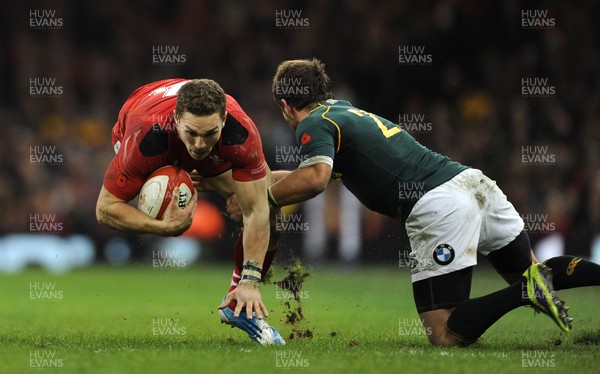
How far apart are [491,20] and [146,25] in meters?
6.91

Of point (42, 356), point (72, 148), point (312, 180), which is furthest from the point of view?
point (72, 148)

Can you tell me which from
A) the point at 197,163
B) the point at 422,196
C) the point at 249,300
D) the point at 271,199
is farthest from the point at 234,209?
the point at 422,196

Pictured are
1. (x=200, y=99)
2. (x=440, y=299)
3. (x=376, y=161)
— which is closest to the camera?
(x=200, y=99)

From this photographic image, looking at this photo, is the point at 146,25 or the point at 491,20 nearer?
the point at 491,20

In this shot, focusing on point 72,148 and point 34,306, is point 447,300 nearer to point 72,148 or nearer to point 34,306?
point 34,306

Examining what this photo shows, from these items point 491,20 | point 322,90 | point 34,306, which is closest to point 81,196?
point 34,306

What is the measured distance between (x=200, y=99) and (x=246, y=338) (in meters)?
2.06

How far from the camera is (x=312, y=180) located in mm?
7211

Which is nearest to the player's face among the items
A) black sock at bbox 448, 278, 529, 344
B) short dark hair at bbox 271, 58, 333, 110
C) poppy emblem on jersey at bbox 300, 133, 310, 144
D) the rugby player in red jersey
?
the rugby player in red jersey

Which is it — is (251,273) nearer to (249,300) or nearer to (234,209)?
(249,300)

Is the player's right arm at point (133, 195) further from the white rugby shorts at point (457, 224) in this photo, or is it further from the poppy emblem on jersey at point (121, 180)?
the white rugby shorts at point (457, 224)

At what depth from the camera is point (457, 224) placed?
7.41 meters

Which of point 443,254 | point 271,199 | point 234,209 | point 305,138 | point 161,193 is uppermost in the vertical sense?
point 305,138

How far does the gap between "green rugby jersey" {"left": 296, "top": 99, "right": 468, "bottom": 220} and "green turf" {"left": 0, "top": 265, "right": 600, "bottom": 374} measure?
1.11 m
